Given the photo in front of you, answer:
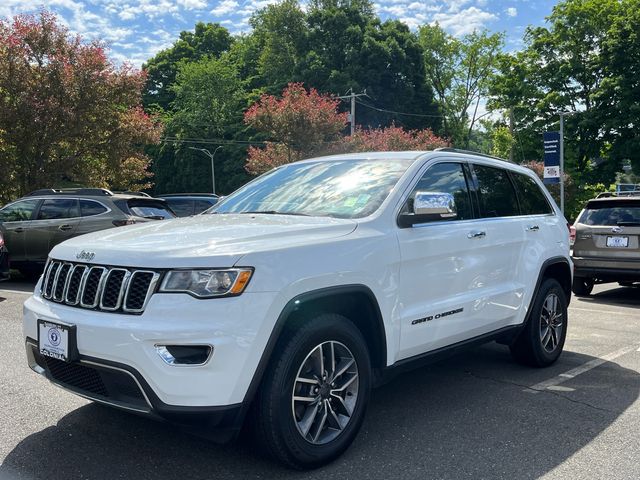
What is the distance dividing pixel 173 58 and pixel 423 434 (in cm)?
6423

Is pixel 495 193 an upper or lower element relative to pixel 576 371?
upper

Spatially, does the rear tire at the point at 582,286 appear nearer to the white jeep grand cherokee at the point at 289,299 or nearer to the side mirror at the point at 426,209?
the white jeep grand cherokee at the point at 289,299

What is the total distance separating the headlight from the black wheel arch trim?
275 mm

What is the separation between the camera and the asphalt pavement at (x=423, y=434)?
3.29 meters

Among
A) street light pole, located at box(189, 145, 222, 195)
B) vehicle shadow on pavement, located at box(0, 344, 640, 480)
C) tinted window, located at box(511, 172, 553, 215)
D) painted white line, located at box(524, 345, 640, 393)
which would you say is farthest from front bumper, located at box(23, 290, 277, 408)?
street light pole, located at box(189, 145, 222, 195)

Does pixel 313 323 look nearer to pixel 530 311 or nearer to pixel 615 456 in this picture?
pixel 615 456

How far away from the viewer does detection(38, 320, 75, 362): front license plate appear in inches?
122

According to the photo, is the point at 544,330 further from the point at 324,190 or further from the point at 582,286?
the point at 582,286

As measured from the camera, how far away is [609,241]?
9.24 meters

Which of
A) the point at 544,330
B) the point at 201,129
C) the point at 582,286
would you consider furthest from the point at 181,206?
the point at 201,129

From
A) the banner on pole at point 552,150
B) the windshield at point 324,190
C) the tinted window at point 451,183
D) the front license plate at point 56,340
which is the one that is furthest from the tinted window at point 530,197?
the banner on pole at point 552,150

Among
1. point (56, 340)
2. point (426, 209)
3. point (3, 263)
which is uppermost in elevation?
point (426, 209)

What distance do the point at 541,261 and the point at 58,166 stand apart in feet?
46.8

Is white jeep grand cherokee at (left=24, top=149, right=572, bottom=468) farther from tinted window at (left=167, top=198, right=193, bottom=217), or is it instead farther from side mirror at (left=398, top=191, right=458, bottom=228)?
tinted window at (left=167, top=198, right=193, bottom=217)
